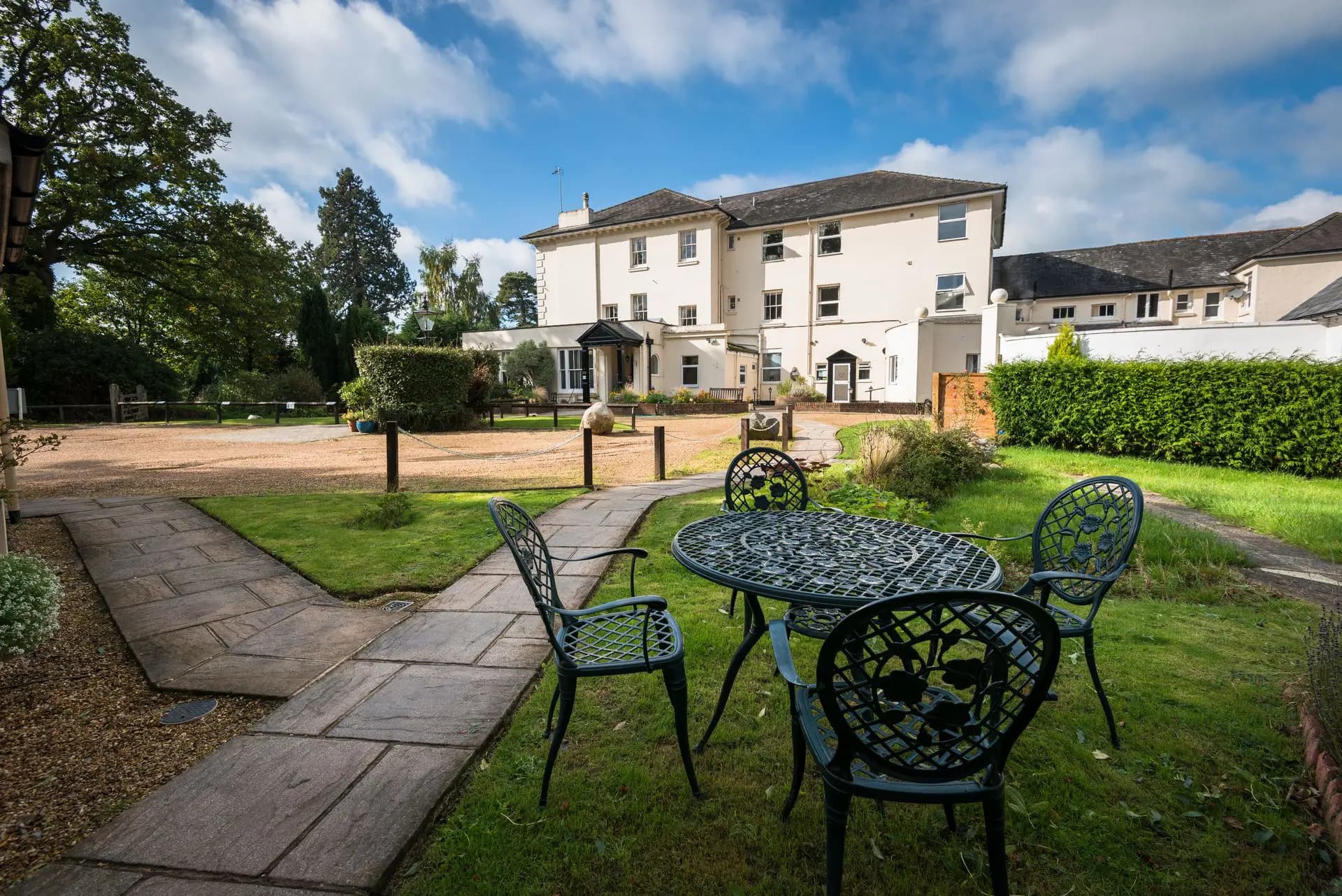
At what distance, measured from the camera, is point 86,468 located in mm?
9867

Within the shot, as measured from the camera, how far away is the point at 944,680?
4.86ft

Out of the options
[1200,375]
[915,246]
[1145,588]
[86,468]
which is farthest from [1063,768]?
[915,246]

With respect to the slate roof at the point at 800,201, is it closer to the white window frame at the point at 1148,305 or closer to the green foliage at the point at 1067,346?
the white window frame at the point at 1148,305

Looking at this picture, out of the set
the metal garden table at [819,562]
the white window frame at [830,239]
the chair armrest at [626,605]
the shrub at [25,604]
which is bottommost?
the shrub at [25,604]

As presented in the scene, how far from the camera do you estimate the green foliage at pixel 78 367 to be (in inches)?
768

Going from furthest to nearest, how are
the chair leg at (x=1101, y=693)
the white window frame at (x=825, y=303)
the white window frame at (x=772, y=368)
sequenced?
the white window frame at (x=772, y=368) < the white window frame at (x=825, y=303) < the chair leg at (x=1101, y=693)

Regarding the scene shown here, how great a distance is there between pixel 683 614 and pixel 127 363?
26400mm

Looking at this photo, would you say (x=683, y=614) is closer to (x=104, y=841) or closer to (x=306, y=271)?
(x=104, y=841)

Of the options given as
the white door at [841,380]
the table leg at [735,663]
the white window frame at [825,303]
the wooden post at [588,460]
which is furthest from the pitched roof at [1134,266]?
the table leg at [735,663]

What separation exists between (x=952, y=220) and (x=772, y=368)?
9.47 metres

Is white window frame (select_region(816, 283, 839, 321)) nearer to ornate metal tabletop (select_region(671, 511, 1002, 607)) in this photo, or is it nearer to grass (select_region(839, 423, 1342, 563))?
grass (select_region(839, 423, 1342, 563))

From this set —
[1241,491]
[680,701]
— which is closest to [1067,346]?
[1241,491]

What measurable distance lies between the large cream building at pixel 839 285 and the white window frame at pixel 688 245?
0.23ft

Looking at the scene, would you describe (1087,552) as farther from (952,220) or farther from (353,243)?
(353,243)
